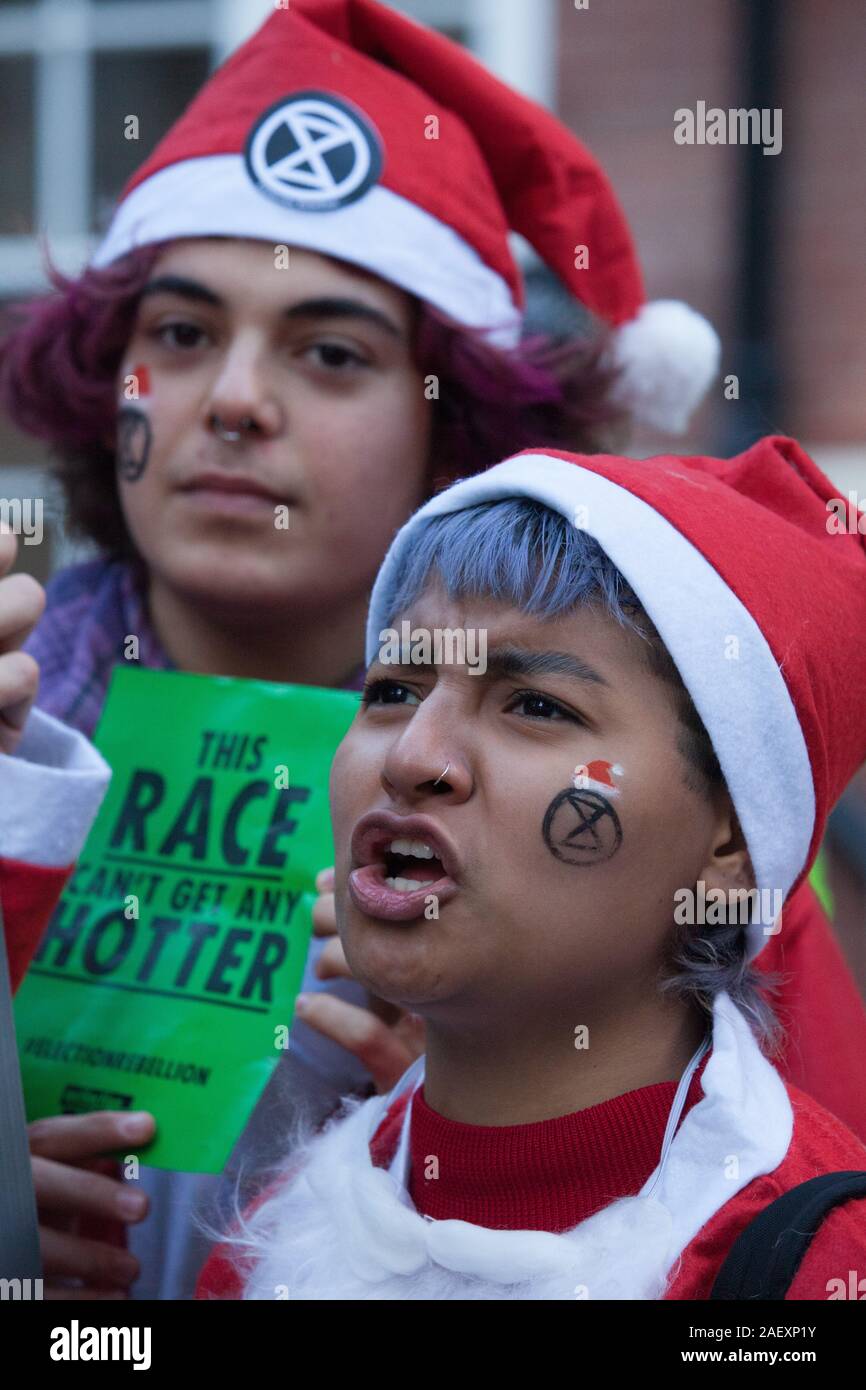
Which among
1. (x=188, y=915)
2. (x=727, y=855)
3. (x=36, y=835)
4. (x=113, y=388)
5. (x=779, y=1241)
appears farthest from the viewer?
(x=113, y=388)

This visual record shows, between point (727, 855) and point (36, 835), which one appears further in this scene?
point (36, 835)

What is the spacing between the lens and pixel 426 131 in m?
2.20

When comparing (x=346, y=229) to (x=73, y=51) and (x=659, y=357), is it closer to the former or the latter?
(x=659, y=357)

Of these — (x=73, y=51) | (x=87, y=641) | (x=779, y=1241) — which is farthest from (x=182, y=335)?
(x=73, y=51)

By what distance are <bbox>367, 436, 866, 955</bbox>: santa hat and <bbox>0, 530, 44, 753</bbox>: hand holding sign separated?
421 mm

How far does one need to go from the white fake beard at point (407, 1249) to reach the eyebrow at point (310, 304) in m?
1.03

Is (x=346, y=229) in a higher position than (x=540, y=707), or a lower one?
higher

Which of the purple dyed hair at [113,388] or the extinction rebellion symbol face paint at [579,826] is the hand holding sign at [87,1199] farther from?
the purple dyed hair at [113,388]

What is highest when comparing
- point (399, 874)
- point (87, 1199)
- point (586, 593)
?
point (586, 593)

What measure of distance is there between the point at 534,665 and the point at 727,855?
0.27m

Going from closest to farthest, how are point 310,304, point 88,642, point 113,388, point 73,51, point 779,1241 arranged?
1. point 779,1241
2. point 310,304
3. point 88,642
4. point 113,388
5. point 73,51

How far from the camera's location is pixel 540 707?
1.42 m

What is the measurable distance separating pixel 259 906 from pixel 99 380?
923mm

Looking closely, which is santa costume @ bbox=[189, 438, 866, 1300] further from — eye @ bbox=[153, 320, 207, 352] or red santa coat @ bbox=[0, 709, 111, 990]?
eye @ bbox=[153, 320, 207, 352]
